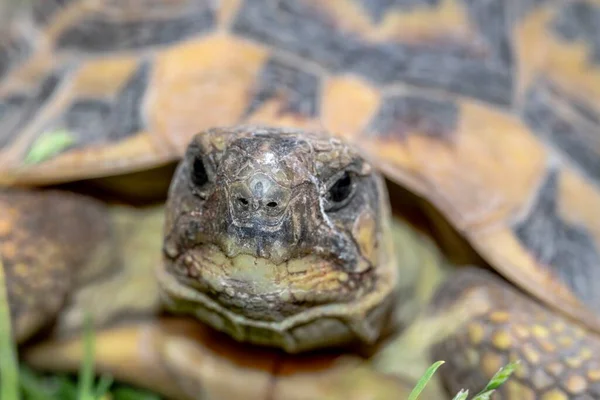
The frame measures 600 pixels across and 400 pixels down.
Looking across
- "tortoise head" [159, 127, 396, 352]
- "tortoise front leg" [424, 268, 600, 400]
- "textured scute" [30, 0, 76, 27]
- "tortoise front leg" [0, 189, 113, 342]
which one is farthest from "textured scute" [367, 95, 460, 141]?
"textured scute" [30, 0, 76, 27]

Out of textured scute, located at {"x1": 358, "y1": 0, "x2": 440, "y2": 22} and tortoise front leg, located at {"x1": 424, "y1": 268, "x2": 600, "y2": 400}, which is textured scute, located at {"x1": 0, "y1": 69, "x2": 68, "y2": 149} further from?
tortoise front leg, located at {"x1": 424, "y1": 268, "x2": 600, "y2": 400}

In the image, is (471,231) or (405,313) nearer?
(471,231)

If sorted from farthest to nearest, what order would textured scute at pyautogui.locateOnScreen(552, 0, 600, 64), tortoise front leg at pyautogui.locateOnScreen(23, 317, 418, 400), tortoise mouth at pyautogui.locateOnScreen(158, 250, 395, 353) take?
textured scute at pyautogui.locateOnScreen(552, 0, 600, 64) < tortoise front leg at pyautogui.locateOnScreen(23, 317, 418, 400) < tortoise mouth at pyautogui.locateOnScreen(158, 250, 395, 353)

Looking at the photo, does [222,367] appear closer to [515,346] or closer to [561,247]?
[515,346]

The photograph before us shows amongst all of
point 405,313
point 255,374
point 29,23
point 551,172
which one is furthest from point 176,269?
point 29,23

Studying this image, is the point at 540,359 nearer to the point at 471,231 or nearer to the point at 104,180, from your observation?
the point at 471,231

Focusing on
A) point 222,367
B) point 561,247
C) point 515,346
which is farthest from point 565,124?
point 222,367

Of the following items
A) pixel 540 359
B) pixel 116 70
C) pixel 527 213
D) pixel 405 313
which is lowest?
pixel 405 313
